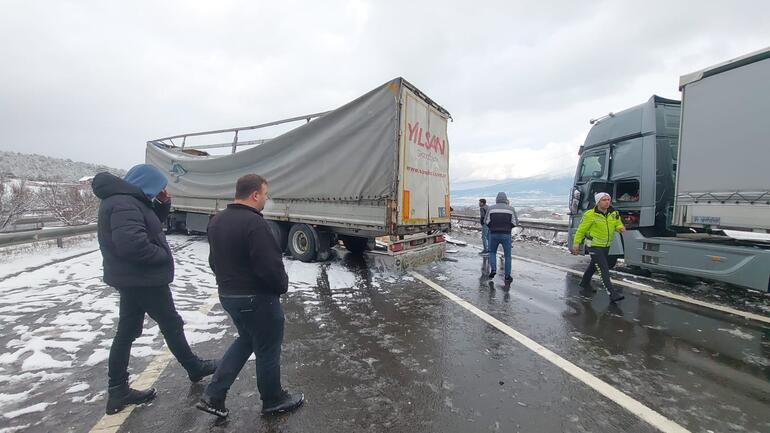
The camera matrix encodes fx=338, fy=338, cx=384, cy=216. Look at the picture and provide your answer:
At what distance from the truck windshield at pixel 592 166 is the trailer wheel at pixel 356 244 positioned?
17.9ft

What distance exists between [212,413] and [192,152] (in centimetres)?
1082

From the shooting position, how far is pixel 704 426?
2.26 meters

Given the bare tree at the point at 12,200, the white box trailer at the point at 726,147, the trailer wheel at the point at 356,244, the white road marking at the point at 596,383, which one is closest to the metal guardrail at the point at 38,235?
the trailer wheel at the point at 356,244

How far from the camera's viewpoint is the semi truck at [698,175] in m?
4.70

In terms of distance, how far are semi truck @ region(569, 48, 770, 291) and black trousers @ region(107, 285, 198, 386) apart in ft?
23.0

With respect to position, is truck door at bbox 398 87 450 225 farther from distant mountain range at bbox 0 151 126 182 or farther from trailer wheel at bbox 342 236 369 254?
distant mountain range at bbox 0 151 126 182

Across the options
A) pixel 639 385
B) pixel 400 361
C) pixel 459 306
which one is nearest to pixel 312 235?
pixel 459 306

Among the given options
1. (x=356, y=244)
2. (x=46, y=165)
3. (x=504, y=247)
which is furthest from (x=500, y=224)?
(x=46, y=165)

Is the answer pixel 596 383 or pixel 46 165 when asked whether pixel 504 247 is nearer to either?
pixel 596 383

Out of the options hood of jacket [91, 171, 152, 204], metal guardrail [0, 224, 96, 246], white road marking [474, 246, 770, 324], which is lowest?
white road marking [474, 246, 770, 324]

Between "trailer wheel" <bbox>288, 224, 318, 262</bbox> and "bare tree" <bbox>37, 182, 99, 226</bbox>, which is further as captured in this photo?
"bare tree" <bbox>37, 182, 99, 226</bbox>

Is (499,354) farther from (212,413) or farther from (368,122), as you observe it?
(368,122)

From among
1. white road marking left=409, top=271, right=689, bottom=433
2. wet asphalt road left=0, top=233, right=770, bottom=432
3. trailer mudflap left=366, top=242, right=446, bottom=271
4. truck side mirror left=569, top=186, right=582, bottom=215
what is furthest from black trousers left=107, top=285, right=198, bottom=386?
truck side mirror left=569, top=186, right=582, bottom=215

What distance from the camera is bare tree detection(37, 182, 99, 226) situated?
18.5 m
